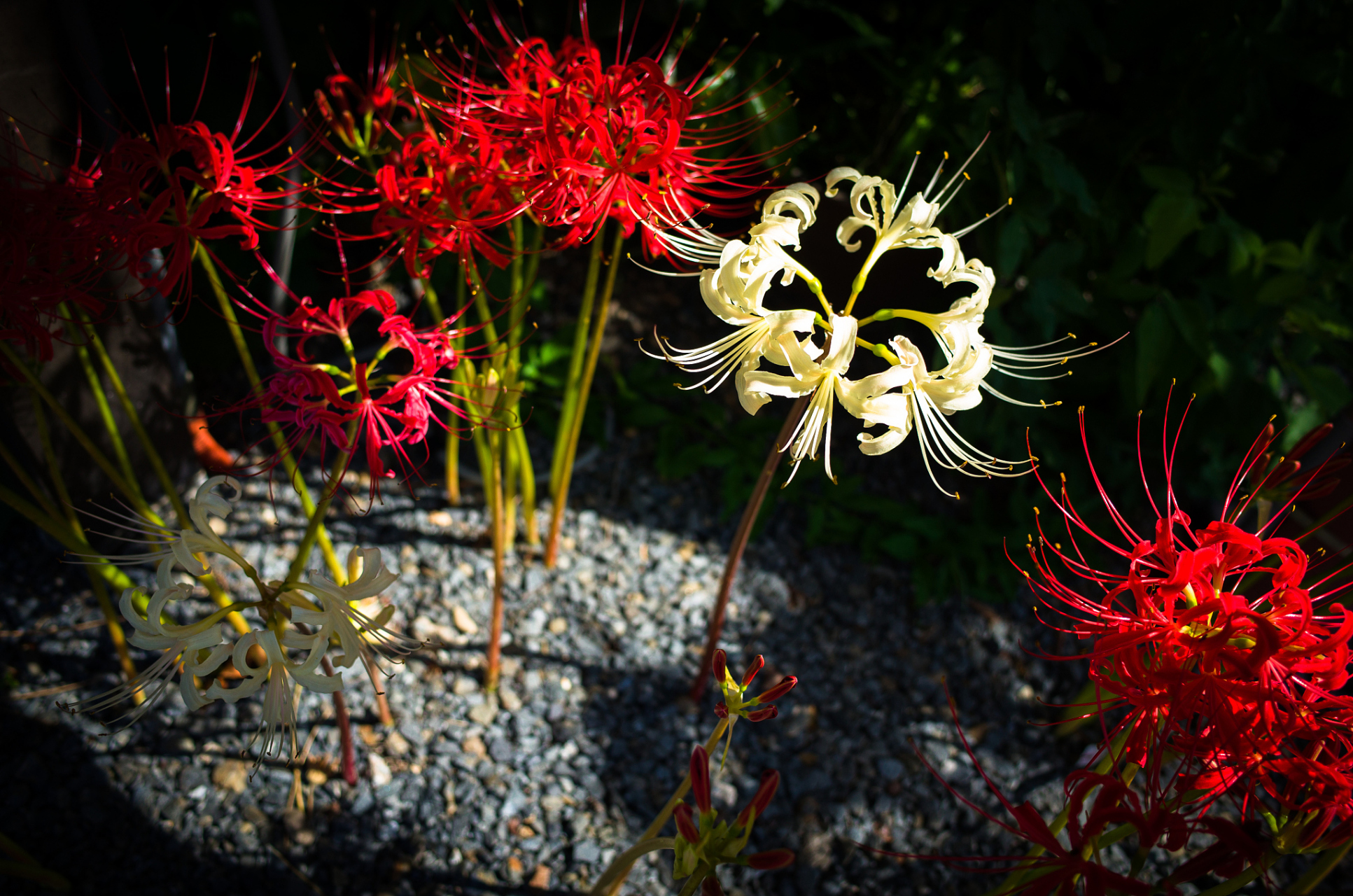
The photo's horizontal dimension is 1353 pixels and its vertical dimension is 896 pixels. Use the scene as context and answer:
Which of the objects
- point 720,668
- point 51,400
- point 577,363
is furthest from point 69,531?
point 720,668

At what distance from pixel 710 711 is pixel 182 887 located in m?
0.87

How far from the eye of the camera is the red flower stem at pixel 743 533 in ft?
3.09

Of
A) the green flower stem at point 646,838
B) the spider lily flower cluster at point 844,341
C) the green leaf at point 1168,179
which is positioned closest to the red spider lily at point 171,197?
the spider lily flower cluster at point 844,341

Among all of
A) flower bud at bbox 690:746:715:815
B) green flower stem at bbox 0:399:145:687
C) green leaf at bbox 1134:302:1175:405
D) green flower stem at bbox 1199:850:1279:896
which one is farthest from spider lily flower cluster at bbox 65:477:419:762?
green leaf at bbox 1134:302:1175:405

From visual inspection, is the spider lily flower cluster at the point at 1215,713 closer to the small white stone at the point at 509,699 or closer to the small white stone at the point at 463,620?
the small white stone at the point at 509,699

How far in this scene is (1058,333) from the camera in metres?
1.87

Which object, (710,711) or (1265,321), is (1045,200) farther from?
(710,711)

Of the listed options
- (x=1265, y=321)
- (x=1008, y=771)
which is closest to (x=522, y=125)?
(x=1008, y=771)

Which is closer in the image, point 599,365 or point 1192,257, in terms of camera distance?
point 1192,257

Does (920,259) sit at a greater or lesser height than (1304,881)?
greater

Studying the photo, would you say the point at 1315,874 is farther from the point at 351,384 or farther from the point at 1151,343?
the point at 351,384

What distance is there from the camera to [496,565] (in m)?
1.33

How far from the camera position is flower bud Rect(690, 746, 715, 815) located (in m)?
0.72

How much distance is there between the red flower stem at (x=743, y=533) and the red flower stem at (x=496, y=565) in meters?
0.37
